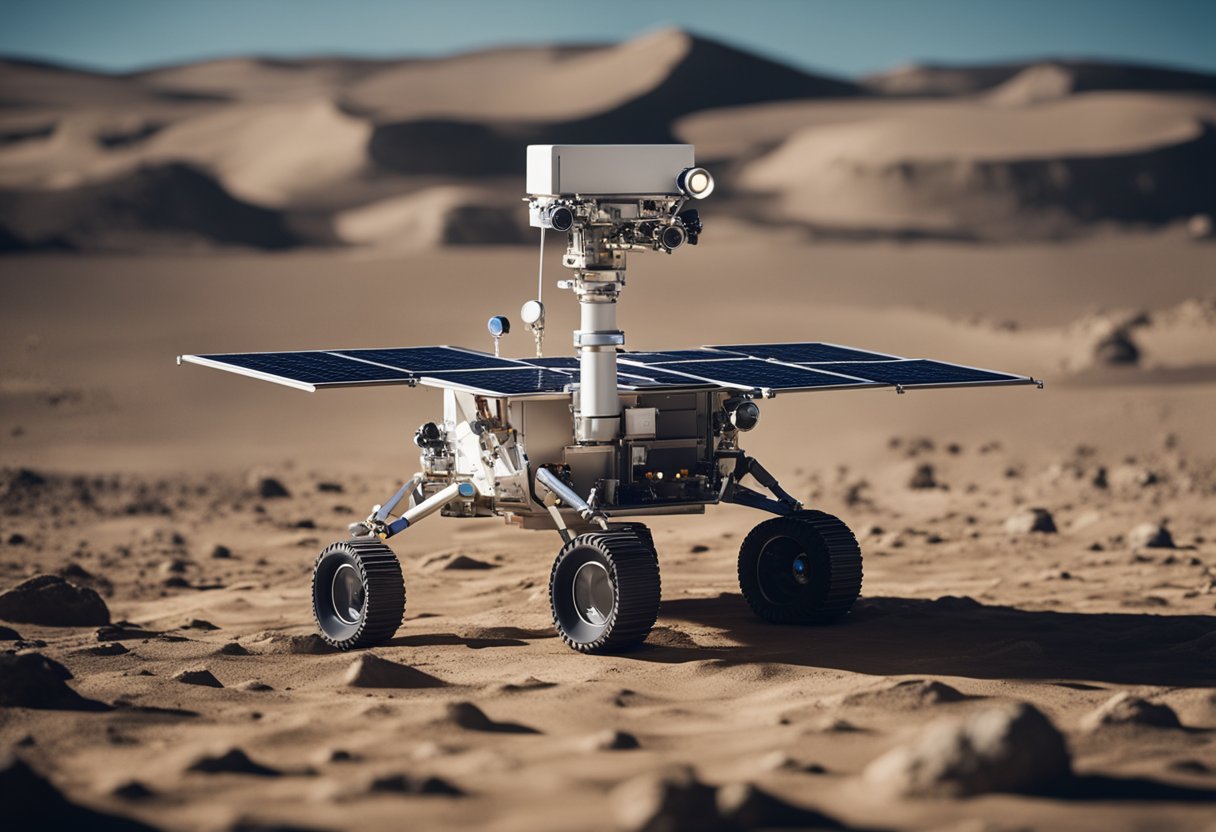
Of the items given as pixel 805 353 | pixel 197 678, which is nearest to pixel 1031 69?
pixel 805 353

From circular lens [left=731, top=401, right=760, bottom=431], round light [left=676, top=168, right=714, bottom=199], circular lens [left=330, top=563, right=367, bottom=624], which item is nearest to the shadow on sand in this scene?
circular lens [left=731, top=401, right=760, bottom=431]

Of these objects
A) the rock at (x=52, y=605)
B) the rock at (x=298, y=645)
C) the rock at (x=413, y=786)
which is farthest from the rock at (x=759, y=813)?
the rock at (x=52, y=605)

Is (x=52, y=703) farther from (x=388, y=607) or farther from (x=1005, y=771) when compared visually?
(x=1005, y=771)

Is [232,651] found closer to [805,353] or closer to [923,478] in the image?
[805,353]

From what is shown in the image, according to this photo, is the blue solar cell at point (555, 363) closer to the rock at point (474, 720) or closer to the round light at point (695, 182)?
the round light at point (695, 182)

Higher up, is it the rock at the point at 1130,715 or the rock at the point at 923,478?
the rock at the point at 923,478

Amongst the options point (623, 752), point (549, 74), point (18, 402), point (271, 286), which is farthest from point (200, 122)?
point (623, 752)

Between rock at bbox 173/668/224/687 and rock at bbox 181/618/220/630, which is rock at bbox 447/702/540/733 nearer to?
rock at bbox 173/668/224/687
